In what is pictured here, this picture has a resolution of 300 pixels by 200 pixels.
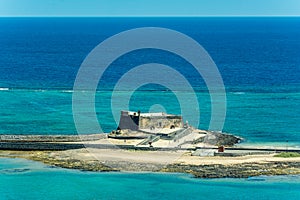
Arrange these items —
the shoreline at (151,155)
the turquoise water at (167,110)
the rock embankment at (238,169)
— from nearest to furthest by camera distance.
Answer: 1. the rock embankment at (238,169)
2. the shoreline at (151,155)
3. the turquoise water at (167,110)

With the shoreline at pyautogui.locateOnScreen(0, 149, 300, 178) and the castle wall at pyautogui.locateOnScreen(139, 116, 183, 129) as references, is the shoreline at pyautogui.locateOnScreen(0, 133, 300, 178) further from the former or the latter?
the castle wall at pyautogui.locateOnScreen(139, 116, 183, 129)

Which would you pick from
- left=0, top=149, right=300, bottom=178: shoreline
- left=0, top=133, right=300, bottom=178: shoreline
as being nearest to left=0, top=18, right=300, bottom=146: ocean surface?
left=0, top=133, right=300, bottom=178: shoreline

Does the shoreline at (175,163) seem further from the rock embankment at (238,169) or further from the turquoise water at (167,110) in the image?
the turquoise water at (167,110)

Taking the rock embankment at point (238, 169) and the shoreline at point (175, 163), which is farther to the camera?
the shoreline at point (175, 163)

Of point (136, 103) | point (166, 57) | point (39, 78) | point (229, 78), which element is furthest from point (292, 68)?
point (136, 103)

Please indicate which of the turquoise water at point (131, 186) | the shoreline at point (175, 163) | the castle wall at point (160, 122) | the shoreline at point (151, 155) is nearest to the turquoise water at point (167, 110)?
the shoreline at point (151, 155)

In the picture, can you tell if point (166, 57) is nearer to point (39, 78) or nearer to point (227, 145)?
point (39, 78)
